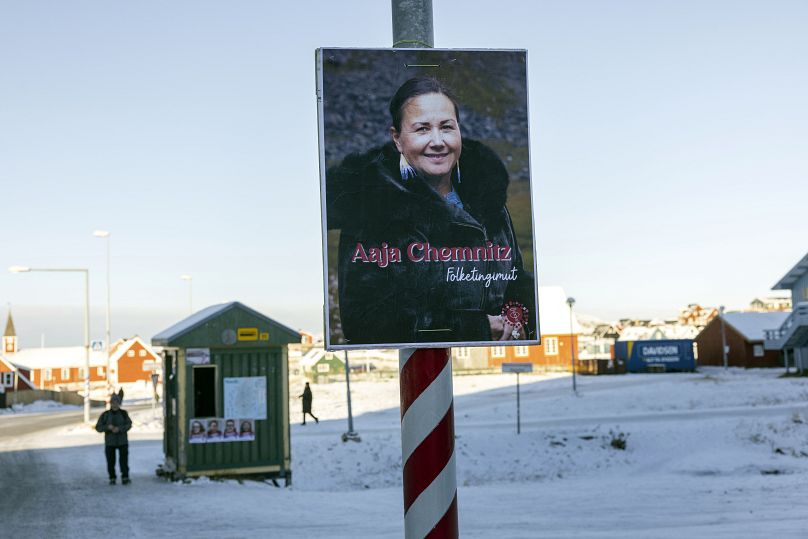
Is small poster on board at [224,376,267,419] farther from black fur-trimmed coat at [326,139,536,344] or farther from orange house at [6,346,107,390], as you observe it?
orange house at [6,346,107,390]

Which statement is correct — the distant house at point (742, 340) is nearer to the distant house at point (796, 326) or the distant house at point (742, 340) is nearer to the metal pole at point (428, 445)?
the distant house at point (796, 326)

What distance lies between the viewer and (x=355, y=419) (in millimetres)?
34312

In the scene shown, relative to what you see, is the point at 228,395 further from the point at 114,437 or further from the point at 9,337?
the point at 9,337

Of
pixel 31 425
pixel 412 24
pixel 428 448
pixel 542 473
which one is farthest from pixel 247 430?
pixel 31 425

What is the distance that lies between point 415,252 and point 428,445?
0.90 metres

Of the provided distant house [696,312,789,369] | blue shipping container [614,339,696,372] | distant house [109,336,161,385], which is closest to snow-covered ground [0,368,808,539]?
blue shipping container [614,339,696,372]

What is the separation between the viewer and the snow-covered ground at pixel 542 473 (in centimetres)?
1060

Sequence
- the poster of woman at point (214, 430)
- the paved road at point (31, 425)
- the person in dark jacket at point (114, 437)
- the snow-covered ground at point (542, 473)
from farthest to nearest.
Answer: the paved road at point (31, 425) < the poster of woman at point (214, 430) < the person in dark jacket at point (114, 437) < the snow-covered ground at point (542, 473)

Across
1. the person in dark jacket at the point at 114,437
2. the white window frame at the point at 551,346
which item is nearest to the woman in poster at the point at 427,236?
the person in dark jacket at the point at 114,437

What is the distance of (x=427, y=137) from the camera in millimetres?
3711

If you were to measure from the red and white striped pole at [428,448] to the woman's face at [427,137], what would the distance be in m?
0.88

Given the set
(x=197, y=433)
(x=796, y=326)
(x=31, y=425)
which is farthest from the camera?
(x=796, y=326)

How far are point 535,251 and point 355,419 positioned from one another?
103ft

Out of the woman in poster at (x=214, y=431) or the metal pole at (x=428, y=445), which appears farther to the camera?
the woman in poster at (x=214, y=431)
